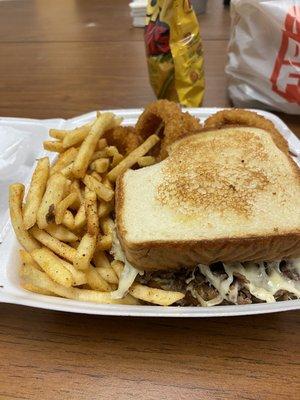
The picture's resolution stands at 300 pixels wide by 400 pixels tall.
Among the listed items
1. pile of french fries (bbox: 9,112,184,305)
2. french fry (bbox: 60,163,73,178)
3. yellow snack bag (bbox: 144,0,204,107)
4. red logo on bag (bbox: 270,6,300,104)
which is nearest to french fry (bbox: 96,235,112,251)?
pile of french fries (bbox: 9,112,184,305)

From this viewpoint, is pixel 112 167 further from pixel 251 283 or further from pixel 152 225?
pixel 251 283

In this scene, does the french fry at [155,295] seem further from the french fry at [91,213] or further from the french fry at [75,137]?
the french fry at [75,137]

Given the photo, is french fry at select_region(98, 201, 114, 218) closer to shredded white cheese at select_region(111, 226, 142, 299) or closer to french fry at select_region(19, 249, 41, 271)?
shredded white cheese at select_region(111, 226, 142, 299)

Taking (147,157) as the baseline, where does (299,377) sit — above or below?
below

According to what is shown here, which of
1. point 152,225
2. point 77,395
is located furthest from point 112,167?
point 77,395

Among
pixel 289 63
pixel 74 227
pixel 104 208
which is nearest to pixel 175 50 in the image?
pixel 289 63

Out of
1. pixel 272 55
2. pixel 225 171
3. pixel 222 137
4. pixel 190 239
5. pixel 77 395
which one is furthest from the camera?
pixel 272 55
